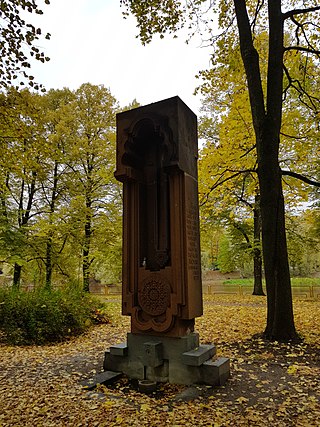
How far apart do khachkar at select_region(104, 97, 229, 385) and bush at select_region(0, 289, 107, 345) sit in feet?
12.1

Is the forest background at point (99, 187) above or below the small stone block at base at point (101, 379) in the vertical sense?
above

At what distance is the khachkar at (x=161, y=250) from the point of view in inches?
211

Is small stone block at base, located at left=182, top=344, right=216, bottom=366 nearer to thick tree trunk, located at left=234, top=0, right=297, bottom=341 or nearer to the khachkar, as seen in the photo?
the khachkar

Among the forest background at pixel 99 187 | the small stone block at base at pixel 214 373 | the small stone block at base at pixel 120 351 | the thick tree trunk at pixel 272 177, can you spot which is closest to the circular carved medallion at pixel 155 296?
the small stone block at base at pixel 120 351

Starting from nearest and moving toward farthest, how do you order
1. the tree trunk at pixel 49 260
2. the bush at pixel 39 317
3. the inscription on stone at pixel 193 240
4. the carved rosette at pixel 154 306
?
the carved rosette at pixel 154 306 < the inscription on stone at pixel 193 240 < the bush at pixel 39 317 < the tree trunk at pixel 49 260

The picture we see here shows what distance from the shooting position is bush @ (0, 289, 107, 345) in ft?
28.6

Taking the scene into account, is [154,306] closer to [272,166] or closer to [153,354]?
[153,354]

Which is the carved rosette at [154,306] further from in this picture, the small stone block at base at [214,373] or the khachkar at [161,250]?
the small stone block at base at [214,373]

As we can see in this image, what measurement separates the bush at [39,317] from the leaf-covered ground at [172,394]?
3.64ft

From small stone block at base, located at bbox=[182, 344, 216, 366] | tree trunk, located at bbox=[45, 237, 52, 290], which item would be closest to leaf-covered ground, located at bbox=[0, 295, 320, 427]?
small stone block at base, located at bbox=[182, 344, 216, 366]

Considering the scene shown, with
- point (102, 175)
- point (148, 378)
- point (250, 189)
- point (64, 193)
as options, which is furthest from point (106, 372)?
point (64, 193)

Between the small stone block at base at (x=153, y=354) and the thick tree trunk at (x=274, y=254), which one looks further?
the thick tree trunk at (x=274, y=254)

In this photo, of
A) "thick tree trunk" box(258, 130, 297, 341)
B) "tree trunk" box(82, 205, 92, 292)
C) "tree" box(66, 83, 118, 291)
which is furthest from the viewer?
"tree" box(66, 83, 118, 291)

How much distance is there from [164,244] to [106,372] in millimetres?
2373
